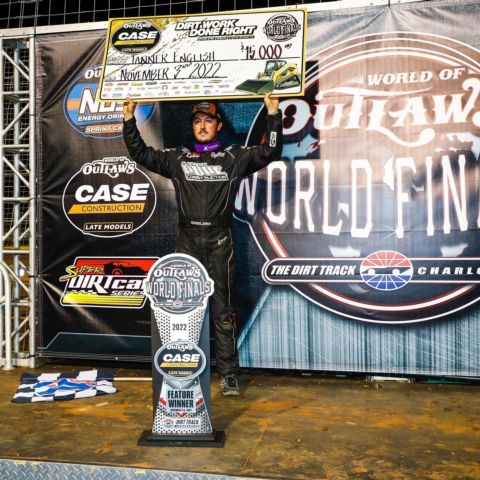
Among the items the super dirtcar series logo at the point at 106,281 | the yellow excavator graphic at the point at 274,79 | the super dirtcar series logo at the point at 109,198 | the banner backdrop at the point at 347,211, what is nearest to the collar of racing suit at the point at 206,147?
the banner backdrop at the point at 347,211

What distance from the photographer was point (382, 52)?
16.5 feet

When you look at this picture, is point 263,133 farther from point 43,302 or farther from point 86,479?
point 86,479

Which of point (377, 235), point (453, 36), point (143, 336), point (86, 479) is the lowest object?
point (86, 479)

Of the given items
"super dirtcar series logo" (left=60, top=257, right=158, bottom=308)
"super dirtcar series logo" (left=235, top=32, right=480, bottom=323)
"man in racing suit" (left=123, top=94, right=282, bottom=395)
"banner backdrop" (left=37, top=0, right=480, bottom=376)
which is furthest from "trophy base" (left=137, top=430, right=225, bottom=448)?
"super dirtcar series logo" (left=60, top=257, right=158, bottom=308)

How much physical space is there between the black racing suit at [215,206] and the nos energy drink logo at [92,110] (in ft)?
2.32

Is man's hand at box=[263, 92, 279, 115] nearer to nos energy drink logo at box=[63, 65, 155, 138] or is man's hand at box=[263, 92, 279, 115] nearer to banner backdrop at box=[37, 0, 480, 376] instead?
banner backdrop at box=[37, 0, 480, 376]

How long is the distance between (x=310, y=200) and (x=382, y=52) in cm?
141

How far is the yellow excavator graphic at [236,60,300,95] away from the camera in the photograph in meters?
4.62

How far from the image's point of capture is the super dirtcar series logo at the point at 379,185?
4.89 metres

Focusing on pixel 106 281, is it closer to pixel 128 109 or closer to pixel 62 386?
pixel 62 386

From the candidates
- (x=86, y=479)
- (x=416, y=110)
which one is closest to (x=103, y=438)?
(x=86, y=479)

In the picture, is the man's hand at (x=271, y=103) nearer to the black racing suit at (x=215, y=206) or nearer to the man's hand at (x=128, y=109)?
the black racing suit at (x=215, y=206)

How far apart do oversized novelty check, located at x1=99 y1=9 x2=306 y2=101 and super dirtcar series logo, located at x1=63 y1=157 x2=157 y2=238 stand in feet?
2.78

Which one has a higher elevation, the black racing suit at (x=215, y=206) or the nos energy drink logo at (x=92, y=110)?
the nos energy drink logo at (x=92, y=110)
